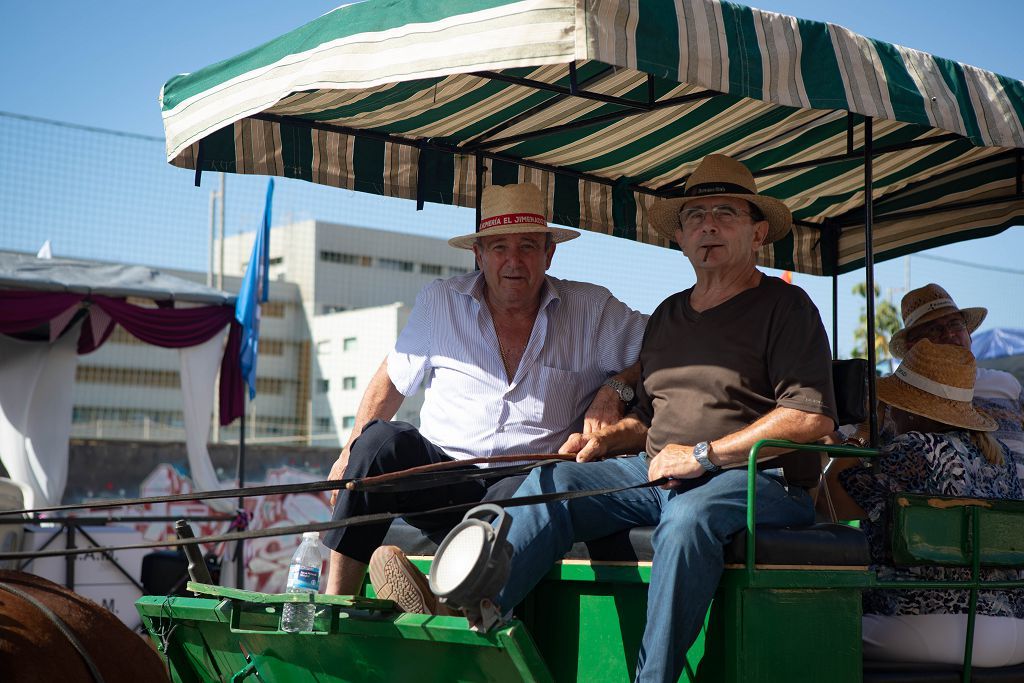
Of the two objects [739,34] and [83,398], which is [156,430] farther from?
[739,34]

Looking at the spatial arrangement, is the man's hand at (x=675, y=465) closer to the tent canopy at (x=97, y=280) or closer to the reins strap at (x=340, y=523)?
the reins strap at (x=340, y=523)

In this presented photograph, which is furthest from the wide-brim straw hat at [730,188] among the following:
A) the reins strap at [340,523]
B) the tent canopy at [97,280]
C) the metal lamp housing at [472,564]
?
the tent canopy at [97,280]

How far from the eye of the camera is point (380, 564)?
2959 millimetres

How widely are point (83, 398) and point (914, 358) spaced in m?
16.2

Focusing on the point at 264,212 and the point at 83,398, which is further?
the point at 83,398

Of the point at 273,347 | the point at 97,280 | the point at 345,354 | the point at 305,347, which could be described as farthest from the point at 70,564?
the point at 273,347

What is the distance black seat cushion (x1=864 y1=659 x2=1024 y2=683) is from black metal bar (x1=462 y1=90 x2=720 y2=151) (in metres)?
1.93

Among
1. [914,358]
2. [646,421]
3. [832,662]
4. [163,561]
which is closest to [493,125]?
[646,421]

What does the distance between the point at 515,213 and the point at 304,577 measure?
1527 mm

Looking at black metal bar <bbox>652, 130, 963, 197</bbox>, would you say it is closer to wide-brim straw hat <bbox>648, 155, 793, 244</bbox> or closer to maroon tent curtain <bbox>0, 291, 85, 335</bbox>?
wide-brim straw hat <bbox>648, 155, 793, 244</bbox>

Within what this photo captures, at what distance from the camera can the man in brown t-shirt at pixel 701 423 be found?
272cm

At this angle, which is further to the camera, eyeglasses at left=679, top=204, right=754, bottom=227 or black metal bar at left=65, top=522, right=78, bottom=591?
black metal bar at left=65, top=522, right=78, bottom=591

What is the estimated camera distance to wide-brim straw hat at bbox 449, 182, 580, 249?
397cm

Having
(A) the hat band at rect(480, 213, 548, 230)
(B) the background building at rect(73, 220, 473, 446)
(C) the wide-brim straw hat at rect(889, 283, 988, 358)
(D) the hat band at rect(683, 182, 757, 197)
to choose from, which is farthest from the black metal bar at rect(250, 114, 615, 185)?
(B) the background building at rect(73, 220, 473, 446)
